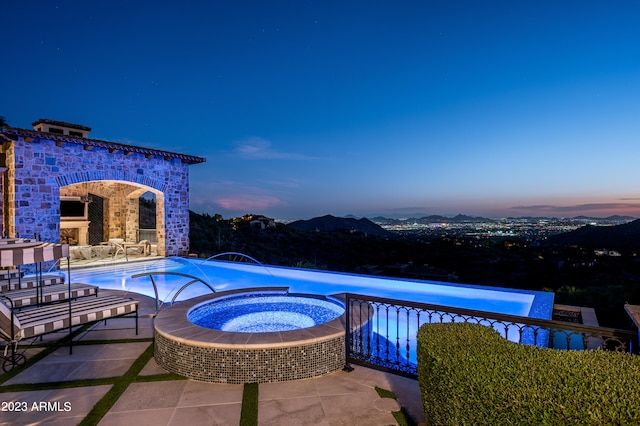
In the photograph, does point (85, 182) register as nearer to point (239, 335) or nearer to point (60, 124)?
point (60, 124)

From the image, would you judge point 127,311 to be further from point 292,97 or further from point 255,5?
point 292,97

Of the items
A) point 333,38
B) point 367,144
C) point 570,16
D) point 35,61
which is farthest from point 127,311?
point 367,144

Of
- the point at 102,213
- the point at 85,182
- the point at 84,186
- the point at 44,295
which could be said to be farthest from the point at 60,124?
the point at 44,295

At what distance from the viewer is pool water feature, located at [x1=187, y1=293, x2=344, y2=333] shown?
18.3 feet

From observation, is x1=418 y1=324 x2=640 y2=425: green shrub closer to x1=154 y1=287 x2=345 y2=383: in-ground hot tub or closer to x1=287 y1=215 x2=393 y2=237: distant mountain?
x1=154 y1=287 x2=345 y2=383: in-ground hot tub

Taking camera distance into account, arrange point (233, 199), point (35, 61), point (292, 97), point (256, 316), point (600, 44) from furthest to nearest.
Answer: point (233, 199), point (292, 97), point (35, 61), point (600, 44), point (256, 316)

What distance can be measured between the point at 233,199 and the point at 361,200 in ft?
39.0

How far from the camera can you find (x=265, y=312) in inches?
246

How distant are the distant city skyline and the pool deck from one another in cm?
1140

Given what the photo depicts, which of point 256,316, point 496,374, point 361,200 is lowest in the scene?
point 256,316

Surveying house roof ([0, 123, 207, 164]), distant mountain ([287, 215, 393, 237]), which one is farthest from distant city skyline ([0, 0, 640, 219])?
distant mountain ([287, 215, 393, 237])

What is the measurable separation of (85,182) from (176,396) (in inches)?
486

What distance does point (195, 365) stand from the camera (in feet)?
11.9

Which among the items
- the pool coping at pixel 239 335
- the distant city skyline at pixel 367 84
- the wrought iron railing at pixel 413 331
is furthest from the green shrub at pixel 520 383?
the distant city skyline at pixel 367 84
